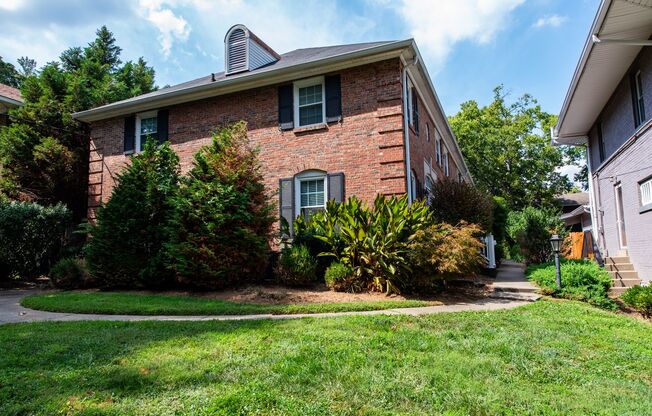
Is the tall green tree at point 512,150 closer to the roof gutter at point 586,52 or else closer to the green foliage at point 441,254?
the roof gutter at point 586,52

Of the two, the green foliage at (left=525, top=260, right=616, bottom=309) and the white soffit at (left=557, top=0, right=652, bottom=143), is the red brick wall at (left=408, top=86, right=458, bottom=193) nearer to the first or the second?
the white soffit at (left=557, top=0, right=652, bottom=143)

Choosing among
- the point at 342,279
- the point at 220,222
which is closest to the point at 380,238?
the point at 342,279

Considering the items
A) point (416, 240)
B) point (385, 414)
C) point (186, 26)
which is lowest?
point (385, 414)

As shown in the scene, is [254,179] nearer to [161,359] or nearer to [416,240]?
[416,240]

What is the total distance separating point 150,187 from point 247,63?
5401mm

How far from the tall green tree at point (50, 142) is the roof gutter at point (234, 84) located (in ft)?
6.43

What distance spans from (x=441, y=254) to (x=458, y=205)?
351 centimetres

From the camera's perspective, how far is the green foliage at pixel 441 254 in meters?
7.15

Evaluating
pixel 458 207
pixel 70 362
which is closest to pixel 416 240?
pixel 458 207

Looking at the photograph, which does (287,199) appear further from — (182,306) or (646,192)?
(646,192)

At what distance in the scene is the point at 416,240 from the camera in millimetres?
7543

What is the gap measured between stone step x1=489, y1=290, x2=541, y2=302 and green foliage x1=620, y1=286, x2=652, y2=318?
148 centimetres

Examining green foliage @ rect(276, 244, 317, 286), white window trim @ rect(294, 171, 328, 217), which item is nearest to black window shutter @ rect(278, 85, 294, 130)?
white window trim @ rect(294, 171, 328, 217)

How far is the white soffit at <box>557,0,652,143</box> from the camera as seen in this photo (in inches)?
285
